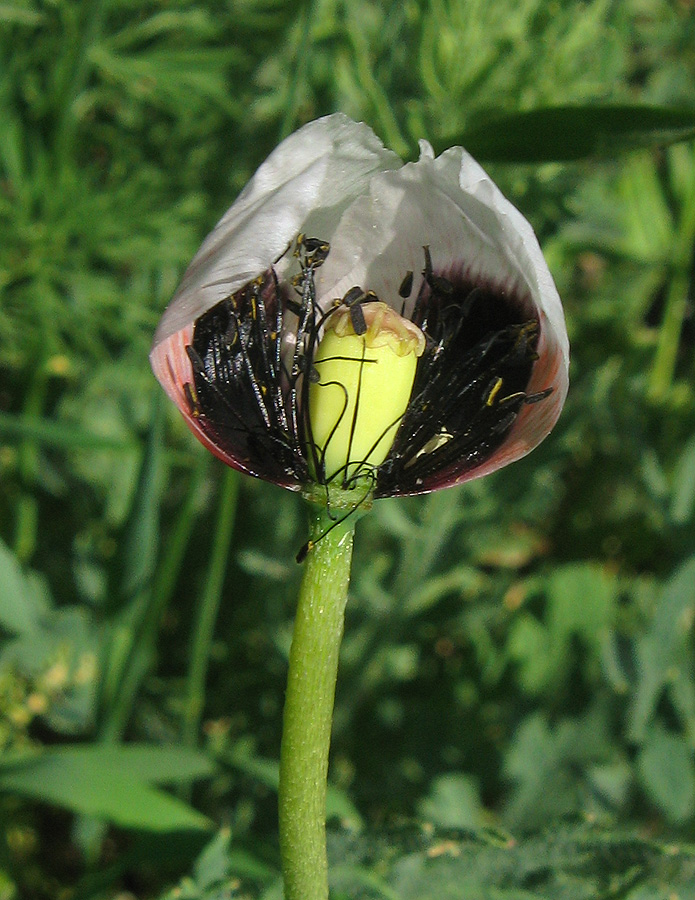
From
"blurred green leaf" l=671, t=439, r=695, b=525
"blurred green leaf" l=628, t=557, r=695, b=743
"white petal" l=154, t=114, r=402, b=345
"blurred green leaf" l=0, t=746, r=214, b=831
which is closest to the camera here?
"white petal" l=154, t=114, r=402, b=345

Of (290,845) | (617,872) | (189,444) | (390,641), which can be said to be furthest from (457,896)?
(189,444)

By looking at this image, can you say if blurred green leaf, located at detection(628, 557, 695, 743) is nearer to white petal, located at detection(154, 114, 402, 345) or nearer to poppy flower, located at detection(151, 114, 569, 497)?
poppy flower, located at detection(151, 114, 569, 497)

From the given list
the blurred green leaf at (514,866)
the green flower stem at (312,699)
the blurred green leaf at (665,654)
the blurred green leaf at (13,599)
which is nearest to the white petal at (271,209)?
the green flower stem at (312,699)

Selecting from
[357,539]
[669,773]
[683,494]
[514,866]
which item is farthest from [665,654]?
[357,539]

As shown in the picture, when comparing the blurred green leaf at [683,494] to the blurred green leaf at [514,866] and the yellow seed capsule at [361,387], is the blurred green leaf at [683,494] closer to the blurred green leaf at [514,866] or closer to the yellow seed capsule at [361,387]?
the blurred green leaf at [514,866]

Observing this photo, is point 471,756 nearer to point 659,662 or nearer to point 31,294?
point 659,662

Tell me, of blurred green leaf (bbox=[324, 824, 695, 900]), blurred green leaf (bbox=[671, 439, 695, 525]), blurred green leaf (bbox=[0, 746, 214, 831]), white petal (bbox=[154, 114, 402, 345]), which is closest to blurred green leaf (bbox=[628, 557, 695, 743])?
blurred green leaf (bbox=[671, 439, 695, 525])
